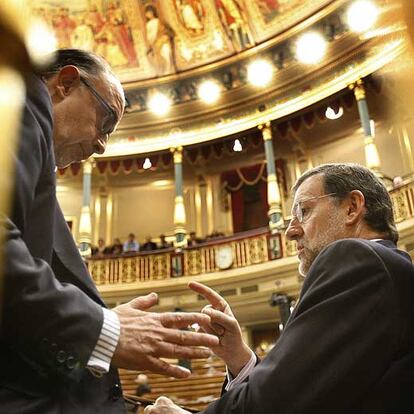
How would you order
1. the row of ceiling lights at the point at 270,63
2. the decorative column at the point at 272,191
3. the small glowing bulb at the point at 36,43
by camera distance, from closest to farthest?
1. the small glowing bulb at the point at 36,43
2. the row of ceiling lights at the point at 270,63
3. the decorative column at the point at 272,191

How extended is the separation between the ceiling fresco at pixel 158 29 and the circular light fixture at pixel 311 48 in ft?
3.76

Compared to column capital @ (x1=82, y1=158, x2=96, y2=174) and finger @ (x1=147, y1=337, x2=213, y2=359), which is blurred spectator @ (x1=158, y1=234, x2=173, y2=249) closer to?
column capital @ (x1=82, y1=158, x2=96, y2=174)

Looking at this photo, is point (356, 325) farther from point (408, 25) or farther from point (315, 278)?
point (408, 25)

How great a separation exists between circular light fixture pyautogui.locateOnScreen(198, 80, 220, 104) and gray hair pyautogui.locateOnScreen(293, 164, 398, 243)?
514 inches

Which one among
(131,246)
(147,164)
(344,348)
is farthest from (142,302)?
(147,164)

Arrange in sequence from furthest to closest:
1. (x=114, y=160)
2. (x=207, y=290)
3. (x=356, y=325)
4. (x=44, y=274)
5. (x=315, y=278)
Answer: (x=114, y=160)
(x=207, y=290)
(x=315, y=278)
(x=356, y=325)
(x=44, y=274)

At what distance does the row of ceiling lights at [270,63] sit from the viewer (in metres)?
12.5

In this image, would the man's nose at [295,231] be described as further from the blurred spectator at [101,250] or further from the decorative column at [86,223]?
the blurred spectator at [101,250]

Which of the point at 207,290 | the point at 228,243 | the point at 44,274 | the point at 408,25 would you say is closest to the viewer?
the point at 408,25

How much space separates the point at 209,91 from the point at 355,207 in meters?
13.4

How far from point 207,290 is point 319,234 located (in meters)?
0.62

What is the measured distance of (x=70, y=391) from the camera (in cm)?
142

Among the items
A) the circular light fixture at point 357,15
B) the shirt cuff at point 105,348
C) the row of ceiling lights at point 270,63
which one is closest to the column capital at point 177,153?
the row of ceiling lights at point 270,63

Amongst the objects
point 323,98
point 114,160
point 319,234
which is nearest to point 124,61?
point 114,160
